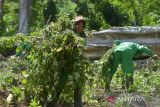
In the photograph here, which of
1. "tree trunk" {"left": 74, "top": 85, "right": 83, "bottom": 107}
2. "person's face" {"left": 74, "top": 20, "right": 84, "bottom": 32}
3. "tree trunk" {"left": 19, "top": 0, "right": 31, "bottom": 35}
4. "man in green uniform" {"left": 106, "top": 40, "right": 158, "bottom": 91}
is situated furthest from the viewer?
"tree trunk" {"left": 19, "top": 0, "right": 31, "bottom": 35}

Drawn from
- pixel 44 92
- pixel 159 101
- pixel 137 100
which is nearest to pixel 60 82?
pixel 44 92

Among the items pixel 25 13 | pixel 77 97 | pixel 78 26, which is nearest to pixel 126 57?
pixel 78 26

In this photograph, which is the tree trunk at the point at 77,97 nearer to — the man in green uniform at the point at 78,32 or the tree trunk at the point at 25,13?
the man in green uniform at the point at 78,32

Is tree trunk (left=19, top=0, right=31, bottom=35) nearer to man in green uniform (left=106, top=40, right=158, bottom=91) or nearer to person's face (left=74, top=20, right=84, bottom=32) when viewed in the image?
man in green uniform (left=106, top=40, right=158, bottom=91)

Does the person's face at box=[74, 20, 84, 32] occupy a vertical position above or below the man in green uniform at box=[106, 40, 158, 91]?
above

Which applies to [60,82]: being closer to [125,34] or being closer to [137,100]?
[137,100]

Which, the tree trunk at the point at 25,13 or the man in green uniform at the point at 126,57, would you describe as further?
the tree trunk at the point at 25,13

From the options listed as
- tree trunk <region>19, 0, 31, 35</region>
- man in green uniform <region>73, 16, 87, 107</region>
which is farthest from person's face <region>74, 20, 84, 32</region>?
tree trunk <region>19, 0, 31, 35</region>

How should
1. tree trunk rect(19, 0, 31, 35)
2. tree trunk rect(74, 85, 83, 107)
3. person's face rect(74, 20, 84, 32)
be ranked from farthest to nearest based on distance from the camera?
1. tree trunk rect(19, 0, 31, 35)
2. person's face rect(74, 20, 84, 32)
3. tree trunk rect(74, 85, 83, 107)

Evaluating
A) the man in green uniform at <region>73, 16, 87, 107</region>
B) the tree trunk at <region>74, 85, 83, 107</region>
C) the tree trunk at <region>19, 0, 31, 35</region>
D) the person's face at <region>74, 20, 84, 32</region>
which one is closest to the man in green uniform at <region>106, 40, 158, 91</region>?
the man in green uniform at <region>73, 16, 87, 107</region>

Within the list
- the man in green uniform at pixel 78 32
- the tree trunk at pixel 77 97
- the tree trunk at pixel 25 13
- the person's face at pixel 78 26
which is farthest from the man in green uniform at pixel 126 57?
the tree trunk at pixel 25 13

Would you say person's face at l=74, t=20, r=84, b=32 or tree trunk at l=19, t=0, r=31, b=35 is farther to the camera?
tree trunk at l=19, t=0, r=31, b=35

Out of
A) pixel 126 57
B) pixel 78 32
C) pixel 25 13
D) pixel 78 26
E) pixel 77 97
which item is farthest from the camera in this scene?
pixel 25 13

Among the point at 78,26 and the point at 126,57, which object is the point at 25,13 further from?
the point at 78,26
